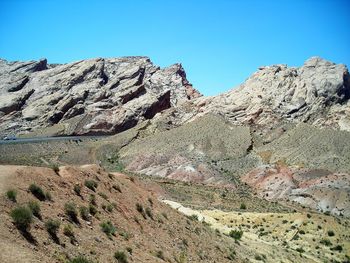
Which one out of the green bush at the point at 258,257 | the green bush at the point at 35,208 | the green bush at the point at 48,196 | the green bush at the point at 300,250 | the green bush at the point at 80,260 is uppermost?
the green bush at the point at 300,250

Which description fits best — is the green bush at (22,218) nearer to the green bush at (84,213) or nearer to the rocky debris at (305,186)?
the green bush at (84,213)

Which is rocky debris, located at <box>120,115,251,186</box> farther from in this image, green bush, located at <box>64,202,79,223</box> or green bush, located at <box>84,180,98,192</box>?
green bush, located at <box>64,202,79,223</box>

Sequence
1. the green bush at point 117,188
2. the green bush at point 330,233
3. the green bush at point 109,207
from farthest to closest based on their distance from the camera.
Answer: the green bush at point 330,233 → the green bush at point 117,188 → the green bush at point 109,207

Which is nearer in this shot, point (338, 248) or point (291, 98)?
point (338, 248)

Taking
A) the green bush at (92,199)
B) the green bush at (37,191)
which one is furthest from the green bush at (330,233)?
the green bush at (37,191)

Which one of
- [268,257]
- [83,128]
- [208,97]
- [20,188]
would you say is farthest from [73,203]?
[83,128]

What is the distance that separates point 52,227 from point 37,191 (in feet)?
9.59

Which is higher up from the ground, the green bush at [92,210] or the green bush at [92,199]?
the green bush at [92,199]

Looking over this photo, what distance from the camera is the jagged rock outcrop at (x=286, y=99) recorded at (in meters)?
127

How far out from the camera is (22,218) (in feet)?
58.0

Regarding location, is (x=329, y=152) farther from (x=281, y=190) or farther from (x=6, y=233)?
A: (x=6, y=233)

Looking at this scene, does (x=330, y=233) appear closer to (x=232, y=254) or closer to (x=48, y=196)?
(x=232, y=254)

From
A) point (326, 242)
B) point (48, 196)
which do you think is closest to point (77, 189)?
point (48, 196)

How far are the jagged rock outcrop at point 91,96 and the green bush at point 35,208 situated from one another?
453 ft
